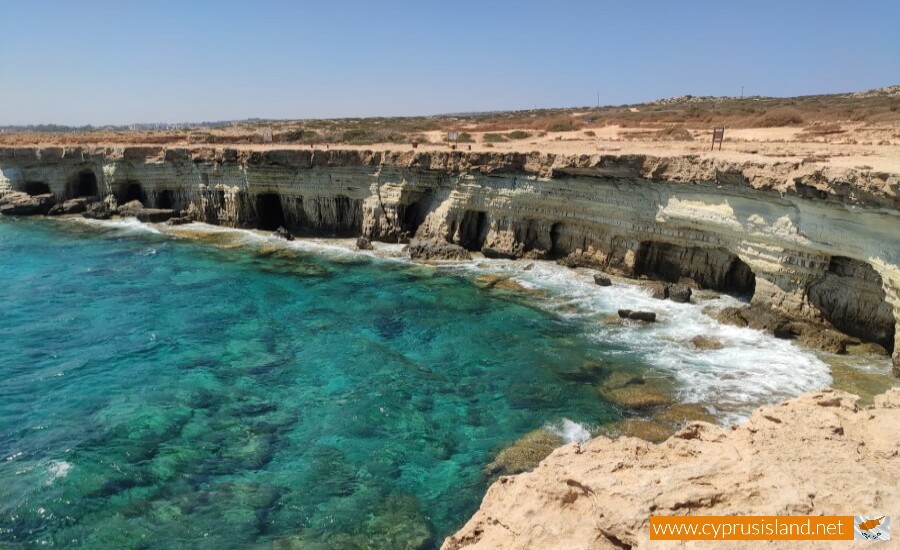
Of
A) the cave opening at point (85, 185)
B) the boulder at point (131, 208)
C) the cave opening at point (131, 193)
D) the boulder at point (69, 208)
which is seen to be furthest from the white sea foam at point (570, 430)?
the cave opening at point (85, 185)

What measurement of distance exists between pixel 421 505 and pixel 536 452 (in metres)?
2.71

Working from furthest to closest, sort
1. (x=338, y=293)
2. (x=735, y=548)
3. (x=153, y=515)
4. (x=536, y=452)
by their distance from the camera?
(x=338, y=293), (x=536, y=452), (x=153, y=515), (x=735, y=548)

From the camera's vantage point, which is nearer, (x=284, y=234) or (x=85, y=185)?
(x=284, y=234)

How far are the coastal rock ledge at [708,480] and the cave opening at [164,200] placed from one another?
1402 inches

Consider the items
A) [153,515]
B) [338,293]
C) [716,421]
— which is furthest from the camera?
[338,293]

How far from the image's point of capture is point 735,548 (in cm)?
484

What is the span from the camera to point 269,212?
33656 millimetres

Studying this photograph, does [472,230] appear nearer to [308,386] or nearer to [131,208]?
[308,386]

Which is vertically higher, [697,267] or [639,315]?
[697,267]

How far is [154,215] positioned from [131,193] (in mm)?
5626

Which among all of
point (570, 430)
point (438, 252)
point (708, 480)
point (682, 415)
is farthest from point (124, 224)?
point (708, 480)

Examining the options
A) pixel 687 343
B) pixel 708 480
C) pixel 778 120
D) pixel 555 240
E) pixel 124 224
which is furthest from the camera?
pixel 778 120

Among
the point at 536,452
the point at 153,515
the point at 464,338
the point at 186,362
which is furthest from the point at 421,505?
the point at 186,362

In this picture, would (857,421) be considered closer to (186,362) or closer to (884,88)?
(186,362)
